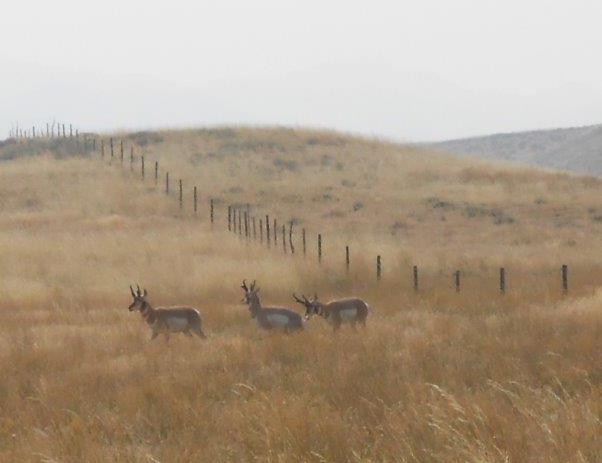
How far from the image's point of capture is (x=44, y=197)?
44.5m

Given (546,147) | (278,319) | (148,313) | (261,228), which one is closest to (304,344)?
(278,319)

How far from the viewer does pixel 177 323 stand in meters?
12.8

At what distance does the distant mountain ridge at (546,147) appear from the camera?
102125 millimetres

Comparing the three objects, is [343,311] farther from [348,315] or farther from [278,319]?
[278,319]

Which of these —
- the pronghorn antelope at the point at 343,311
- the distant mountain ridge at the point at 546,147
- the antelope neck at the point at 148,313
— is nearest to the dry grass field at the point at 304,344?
the pronghorn antelope at the point at 343,311

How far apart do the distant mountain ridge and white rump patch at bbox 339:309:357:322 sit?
283 ft

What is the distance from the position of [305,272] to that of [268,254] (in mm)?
3732

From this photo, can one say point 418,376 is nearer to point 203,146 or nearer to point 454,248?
point 454,248

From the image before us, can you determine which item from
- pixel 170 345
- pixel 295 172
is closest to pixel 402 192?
pixel 295 172

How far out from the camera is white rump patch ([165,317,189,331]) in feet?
Answer: 41.9

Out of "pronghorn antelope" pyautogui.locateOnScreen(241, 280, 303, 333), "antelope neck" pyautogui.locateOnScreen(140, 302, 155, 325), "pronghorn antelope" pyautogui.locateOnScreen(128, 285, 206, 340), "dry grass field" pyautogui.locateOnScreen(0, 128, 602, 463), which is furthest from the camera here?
"antelope neck" pyautogui.locateOnScreen(140, 302, 155, 325)

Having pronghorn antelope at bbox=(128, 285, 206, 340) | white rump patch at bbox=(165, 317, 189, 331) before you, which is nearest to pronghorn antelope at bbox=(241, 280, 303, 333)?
pronghorn antelope at bbox=(128, 285, 206, 340)

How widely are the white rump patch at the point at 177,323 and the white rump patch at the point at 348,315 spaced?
2.55m

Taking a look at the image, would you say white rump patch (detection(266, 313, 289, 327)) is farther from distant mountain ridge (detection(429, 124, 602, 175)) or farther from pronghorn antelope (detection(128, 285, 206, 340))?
distant mountain ridge (detection(429, 124, 602, 175))
